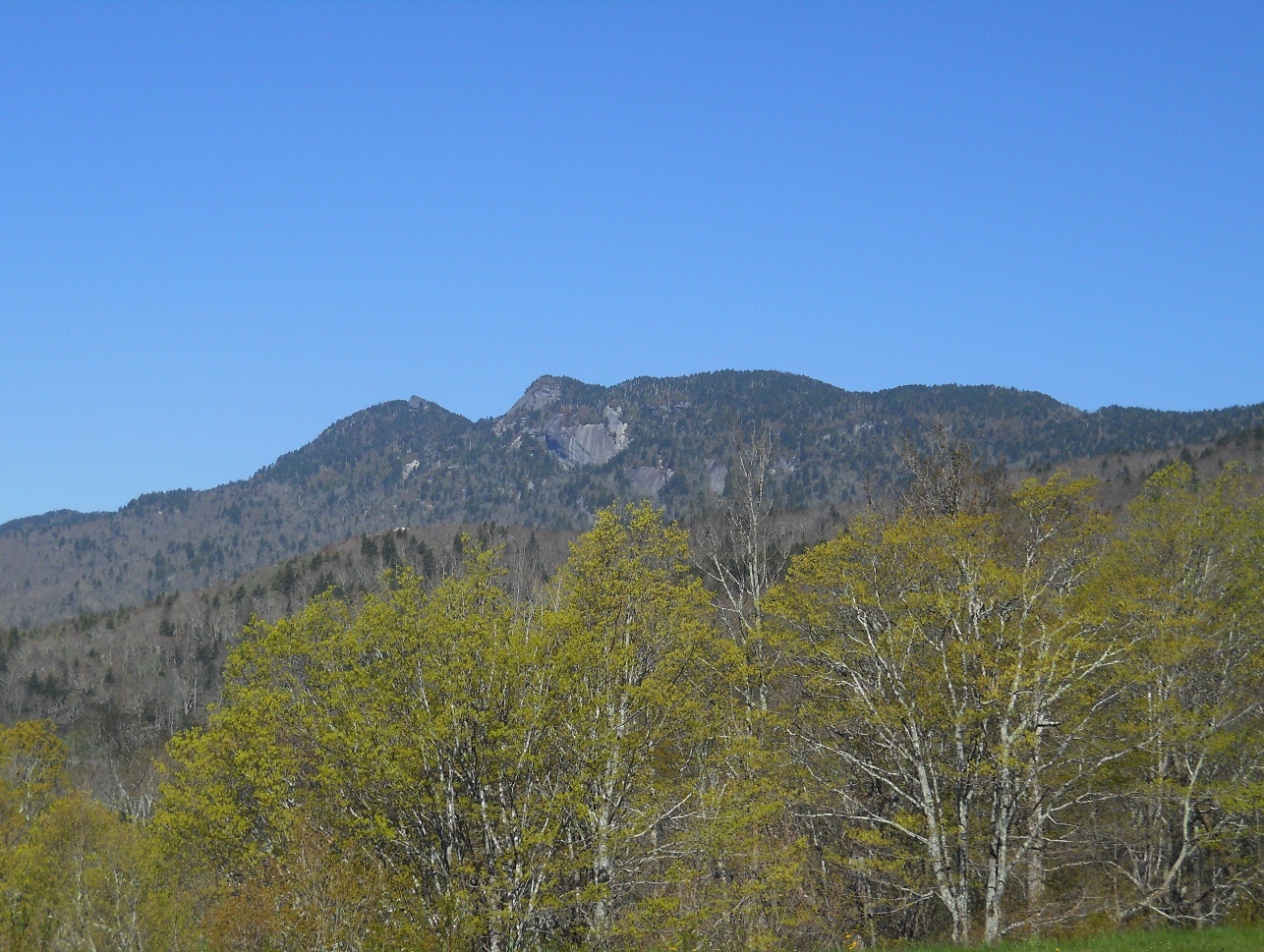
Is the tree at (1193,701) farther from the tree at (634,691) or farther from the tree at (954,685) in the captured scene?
the tree at (634,691)

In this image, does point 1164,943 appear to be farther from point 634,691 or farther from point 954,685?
point 634,691

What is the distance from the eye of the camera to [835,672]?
30062 millimetres

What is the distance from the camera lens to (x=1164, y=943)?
1731cm

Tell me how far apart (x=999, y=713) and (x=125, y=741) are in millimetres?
90957

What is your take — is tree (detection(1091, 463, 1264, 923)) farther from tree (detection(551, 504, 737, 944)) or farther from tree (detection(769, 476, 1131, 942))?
tree (detection(551, 504, 737, 944))

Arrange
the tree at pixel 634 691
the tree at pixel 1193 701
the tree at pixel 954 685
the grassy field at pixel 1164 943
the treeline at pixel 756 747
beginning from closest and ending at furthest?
the grassy field at pixel 1164 943, the treeline at pixel 756 747, the tree at pixel 634 691, the tree at pixel 954 685, the tree at pixel 1193 701

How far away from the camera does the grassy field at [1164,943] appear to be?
16.7 meters

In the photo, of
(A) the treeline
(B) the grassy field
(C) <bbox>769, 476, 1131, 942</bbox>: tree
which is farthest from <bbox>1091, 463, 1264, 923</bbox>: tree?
(B) the grassy field

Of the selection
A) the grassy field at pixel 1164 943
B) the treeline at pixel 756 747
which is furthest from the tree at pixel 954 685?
the grassy field at pixel 1164 943

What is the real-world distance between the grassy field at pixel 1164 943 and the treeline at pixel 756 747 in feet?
18.1

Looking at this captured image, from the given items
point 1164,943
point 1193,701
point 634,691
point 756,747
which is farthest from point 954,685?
point 1164,943

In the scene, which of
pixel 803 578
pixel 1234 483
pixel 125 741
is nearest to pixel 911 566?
pixel 803 578

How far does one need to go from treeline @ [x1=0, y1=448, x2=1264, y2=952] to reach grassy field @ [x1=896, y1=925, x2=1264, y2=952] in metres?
5.51

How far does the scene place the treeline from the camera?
23375mm
